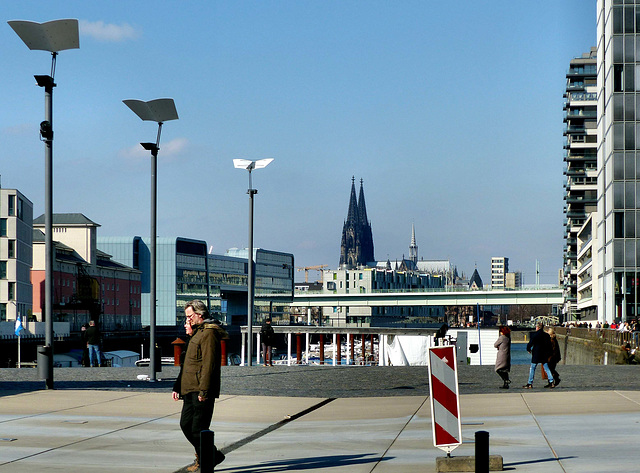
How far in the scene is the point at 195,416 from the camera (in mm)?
10242

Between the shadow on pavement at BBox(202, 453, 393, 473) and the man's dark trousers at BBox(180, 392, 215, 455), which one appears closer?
the man's dark trousers at BBox(180, 392, 215, 455)

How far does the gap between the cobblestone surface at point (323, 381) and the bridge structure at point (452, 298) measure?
4034 inches

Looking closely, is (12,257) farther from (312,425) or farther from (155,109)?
(312,425)

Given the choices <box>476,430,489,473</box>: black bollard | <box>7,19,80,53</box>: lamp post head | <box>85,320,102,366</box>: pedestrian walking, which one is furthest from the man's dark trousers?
<box>85,320,102,366</box>: pedestrian walking

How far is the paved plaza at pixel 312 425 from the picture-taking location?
1101 centimetres

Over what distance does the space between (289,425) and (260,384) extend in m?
9.32

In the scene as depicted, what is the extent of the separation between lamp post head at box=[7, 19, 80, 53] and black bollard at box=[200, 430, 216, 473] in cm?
1634

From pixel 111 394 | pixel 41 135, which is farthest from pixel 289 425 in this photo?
Result: pixel 41 135

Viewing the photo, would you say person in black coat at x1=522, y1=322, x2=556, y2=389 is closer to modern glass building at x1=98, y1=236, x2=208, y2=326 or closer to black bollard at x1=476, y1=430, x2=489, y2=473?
black bollard at x1=476, y1=430, x2=489, y2=473

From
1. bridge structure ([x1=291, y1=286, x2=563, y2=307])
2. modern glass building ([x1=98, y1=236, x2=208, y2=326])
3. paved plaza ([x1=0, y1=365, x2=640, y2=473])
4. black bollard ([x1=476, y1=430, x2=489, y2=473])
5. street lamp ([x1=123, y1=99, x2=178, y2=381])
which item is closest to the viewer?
→ black bollard ([x1=476, y1=430, x2=489, y2=473])

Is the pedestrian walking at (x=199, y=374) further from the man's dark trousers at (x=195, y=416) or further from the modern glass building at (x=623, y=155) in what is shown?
the modern glass building at (x=623, y=155)

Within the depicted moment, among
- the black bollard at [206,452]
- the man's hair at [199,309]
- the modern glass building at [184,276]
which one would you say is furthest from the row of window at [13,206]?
the black bollard at [206,452]

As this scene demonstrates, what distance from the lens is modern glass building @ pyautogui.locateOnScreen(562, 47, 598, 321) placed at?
125250 millimetres

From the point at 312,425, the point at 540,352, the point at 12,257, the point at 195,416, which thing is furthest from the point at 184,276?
the point at 195,416
